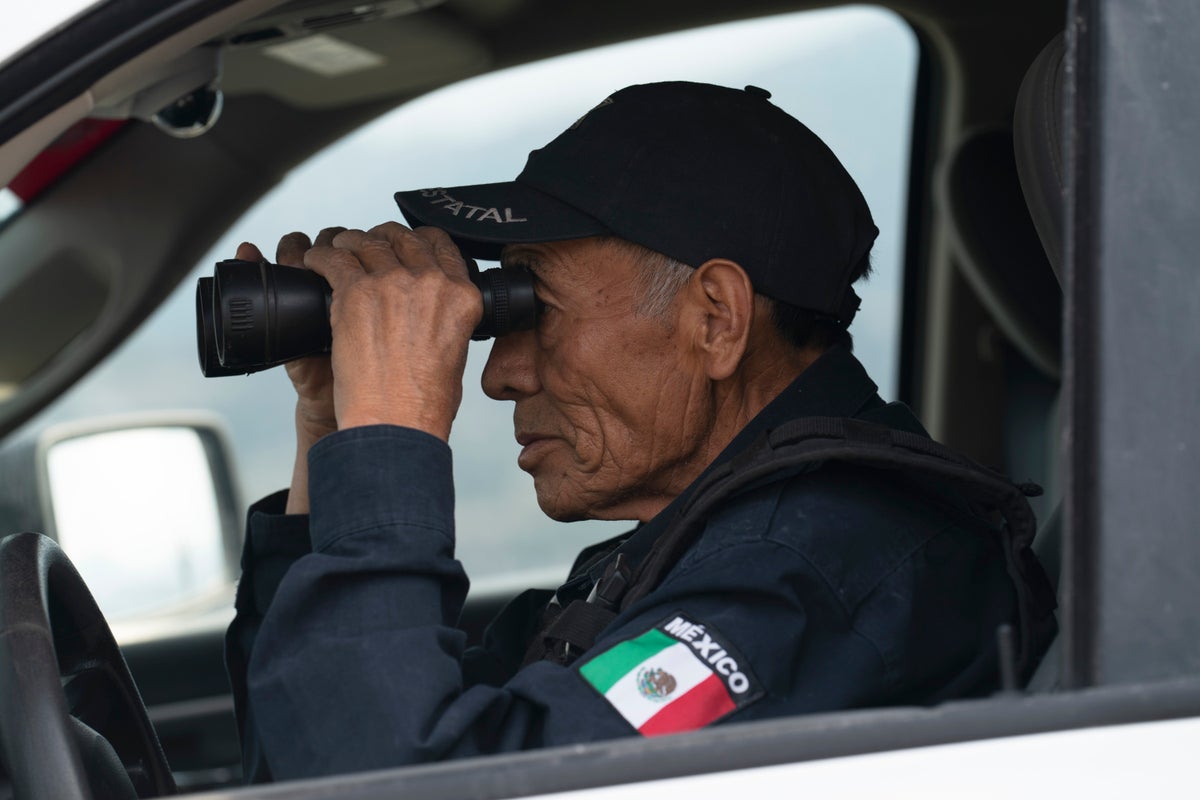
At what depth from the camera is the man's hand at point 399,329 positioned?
1555mm

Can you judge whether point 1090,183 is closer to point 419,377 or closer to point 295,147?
point 419,377

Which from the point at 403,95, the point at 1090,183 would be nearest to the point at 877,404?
the point at 1090,183

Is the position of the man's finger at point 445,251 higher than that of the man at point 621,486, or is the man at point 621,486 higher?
the man's finger at point 445,251

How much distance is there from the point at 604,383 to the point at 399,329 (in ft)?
1.16

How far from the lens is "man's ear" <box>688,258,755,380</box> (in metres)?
1.83

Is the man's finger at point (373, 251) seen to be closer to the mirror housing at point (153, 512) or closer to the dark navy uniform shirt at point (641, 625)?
the dark navy uniform shirt at point (641, 625)

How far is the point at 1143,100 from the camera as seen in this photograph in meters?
1.10

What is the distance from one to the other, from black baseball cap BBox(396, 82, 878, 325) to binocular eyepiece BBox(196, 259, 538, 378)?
0.22m

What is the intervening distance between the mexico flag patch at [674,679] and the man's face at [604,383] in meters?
0.47

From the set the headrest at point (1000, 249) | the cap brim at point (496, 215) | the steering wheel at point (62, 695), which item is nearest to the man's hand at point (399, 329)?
the cap brim at point (496, 215)

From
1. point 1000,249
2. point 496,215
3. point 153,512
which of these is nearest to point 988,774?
point 496,215

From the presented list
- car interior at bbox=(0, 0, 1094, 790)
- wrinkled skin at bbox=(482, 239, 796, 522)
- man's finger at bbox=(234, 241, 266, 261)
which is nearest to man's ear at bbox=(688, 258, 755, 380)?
wrinkled skin at bbox=(482, 239, 796, 522)

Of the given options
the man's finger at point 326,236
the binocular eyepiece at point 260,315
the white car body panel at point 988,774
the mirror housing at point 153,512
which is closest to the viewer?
the white car body panel at point 988,774

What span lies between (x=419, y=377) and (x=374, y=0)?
77 cm
